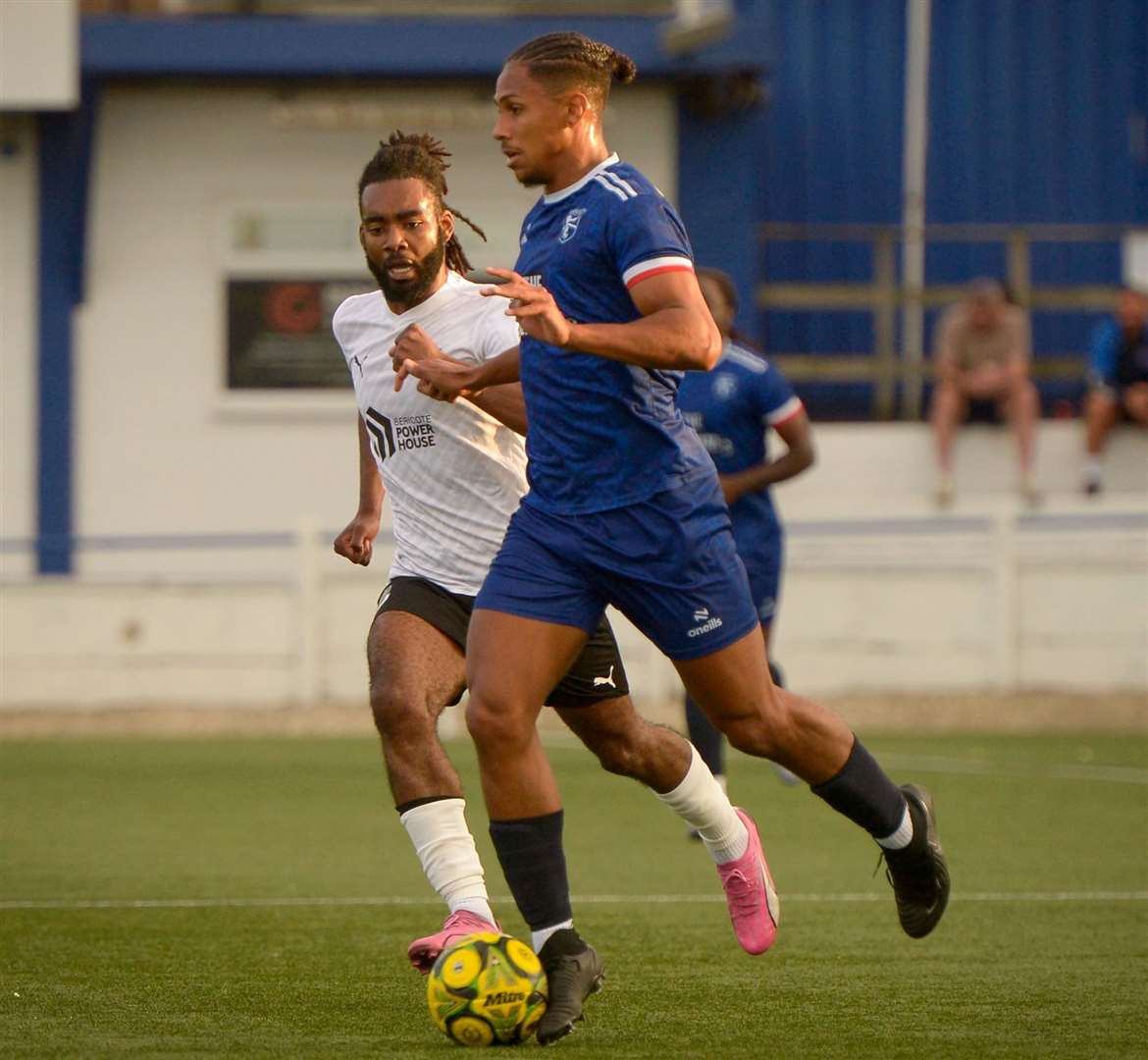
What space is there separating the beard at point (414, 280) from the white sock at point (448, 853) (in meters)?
1.47

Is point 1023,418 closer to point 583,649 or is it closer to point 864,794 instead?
point 864,794

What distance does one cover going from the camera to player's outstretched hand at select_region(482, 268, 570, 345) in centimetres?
491

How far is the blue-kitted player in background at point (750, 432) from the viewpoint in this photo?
9.84m

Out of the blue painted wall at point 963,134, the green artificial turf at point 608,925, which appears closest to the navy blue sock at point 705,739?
the green artificial turf at point 608,925

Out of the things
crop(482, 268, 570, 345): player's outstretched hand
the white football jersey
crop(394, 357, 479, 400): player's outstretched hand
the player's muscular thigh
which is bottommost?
the player's muscular thigh

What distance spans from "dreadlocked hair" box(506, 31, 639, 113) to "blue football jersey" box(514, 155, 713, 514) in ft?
0.76

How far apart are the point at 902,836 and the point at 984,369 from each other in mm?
12547

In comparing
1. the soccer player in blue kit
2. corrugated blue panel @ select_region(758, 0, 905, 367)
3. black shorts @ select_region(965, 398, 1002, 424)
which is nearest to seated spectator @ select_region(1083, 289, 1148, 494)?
black shorts @ select_region(965, 398, 1002, 424)

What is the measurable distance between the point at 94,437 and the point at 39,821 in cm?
913

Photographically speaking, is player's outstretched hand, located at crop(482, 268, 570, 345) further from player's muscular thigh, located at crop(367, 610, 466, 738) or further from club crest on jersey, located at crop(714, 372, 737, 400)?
club crest on jersey, located at crop(714, 372, 737, 400)

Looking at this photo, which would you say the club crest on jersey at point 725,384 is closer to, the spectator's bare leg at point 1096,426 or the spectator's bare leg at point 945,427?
the spectator's bare leg at point 945,427

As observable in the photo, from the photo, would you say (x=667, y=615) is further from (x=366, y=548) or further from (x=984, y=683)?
(x=984, y=683)

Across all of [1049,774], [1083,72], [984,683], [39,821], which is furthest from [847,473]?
[39,821]

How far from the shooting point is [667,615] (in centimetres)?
539
